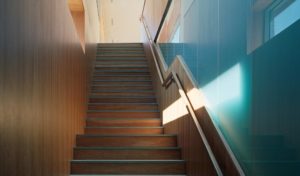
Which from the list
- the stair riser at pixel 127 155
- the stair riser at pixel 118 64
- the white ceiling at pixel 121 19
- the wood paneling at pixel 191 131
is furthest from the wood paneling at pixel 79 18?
the white ceiling at pixel 121 19

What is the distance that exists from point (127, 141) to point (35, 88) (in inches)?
96.3

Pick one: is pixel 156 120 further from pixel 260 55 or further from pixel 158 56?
pixel 260 55

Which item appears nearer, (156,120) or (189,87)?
(189,87)

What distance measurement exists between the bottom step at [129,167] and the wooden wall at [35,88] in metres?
0.20

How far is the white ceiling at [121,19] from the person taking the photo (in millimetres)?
14813

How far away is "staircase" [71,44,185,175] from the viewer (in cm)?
414

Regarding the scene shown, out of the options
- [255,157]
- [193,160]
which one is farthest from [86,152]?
[255,157]

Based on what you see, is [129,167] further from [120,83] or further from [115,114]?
[120,83]

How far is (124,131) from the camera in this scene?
5.23 metres

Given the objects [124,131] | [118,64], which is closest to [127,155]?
[124,131]

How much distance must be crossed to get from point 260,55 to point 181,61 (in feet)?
7.09

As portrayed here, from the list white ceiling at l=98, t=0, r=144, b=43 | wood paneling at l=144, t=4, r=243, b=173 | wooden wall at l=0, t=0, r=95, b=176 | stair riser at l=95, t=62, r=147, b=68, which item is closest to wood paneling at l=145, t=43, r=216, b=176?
wood paneling at l=144, t=4, r=243, b=173

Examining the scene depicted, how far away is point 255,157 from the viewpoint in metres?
2.18

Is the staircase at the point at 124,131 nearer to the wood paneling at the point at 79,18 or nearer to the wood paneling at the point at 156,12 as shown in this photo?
the wood paneling at the point at 156,12
